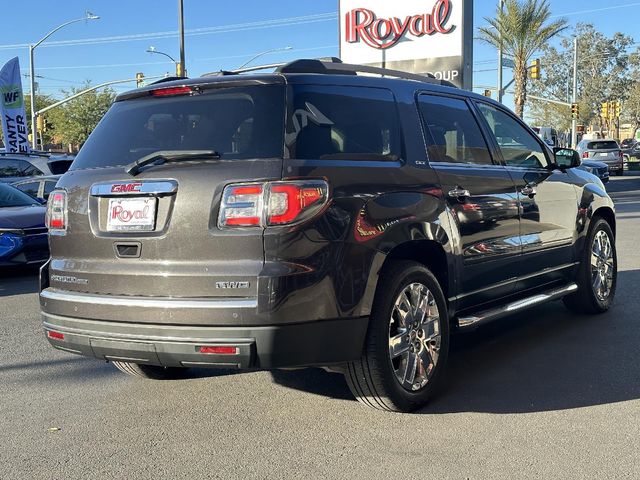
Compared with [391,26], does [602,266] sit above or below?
below

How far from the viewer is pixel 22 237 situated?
368 inches

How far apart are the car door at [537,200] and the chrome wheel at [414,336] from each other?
4.26ft

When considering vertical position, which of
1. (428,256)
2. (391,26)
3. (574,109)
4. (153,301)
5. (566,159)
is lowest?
(153,301)

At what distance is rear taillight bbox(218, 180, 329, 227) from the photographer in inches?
139

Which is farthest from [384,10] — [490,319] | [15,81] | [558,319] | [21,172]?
[490,319]

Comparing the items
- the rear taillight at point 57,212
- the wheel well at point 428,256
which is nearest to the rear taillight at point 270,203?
the wheel well at point 428,256

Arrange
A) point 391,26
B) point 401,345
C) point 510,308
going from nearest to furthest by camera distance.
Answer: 1. point 401,345
2. point 510,308
3. point 391,26

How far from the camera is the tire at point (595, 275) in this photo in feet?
20.9

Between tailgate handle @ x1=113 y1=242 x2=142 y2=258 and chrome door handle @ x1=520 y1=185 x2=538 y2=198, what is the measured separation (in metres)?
2.97

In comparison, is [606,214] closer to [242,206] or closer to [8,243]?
[242,206]

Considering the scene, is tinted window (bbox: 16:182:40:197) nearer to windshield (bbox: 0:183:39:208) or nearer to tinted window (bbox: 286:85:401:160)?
windshield (bbox: 0:183:39:208)

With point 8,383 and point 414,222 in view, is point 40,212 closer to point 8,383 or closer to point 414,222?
point 8,383

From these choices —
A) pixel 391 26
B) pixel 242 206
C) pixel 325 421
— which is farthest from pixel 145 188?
pixel 391 26

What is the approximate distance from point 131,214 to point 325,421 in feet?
5.28
